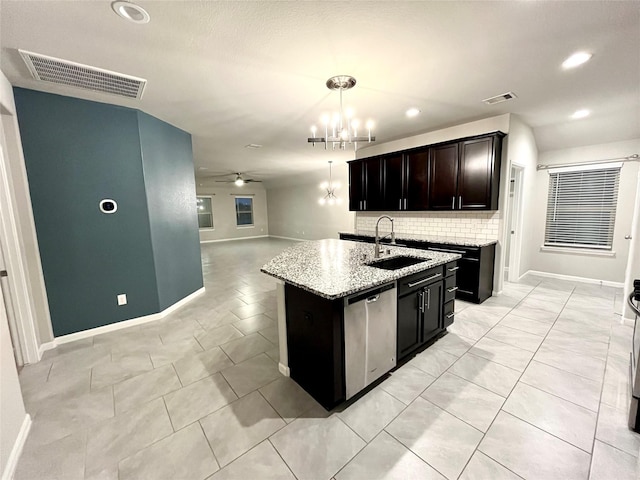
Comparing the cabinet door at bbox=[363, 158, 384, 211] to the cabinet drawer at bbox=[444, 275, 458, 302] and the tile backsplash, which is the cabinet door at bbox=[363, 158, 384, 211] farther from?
the cabinet drawer at bbox=[444, 275, 458, 302]

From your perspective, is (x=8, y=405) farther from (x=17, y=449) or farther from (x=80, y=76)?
(x=80, y=76)

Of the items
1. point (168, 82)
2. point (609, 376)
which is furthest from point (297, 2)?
point (609, 376)

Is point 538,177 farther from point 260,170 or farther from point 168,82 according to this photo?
point 260,170

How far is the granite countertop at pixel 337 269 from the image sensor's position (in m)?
1.68

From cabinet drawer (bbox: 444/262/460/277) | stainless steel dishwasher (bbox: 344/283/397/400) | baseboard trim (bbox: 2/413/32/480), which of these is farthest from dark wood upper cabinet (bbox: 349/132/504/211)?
baseboard trim (bbox: 2/413/32/480)

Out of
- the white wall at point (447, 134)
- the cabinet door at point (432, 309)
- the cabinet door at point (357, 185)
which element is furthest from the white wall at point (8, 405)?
the white wall at point (447, 134)

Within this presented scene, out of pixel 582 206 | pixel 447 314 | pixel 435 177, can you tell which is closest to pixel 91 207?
pixel 447 314

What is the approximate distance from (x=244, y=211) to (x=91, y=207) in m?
9.28

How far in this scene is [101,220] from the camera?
2910mm

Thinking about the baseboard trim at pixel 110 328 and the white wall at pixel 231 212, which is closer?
the baseboard trim at pixel 110 328

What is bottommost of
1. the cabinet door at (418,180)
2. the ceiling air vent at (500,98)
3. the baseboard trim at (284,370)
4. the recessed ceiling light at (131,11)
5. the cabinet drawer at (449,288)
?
the baseboard trim at (284,370)

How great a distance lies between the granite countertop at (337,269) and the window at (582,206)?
12.3 ft

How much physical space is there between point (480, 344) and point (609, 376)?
903 millimetres

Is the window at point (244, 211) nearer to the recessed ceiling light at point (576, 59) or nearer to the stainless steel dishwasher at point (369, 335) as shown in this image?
the stainless steel dishwasher at point (369, 335)
